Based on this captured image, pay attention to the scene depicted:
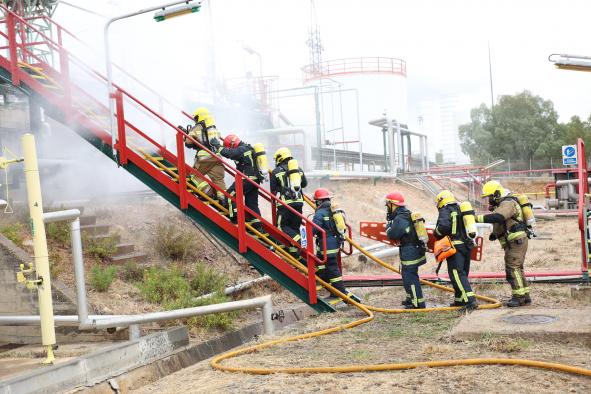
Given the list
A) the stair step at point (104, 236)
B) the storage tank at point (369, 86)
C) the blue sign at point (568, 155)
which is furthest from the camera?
the storage tank at point (369, 86)

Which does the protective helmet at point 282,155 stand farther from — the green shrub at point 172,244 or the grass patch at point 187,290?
the green shrub at point 172,244

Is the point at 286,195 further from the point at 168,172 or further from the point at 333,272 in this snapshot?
the point at 168,172

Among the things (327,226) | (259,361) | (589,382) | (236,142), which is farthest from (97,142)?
(589,382)

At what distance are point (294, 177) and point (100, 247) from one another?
323cm

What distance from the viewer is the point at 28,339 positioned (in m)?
8.31

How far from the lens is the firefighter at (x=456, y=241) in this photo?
340 inches

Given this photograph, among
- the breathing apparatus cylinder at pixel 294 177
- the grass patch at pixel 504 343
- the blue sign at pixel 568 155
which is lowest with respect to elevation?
the grass patch at pixel 504 343

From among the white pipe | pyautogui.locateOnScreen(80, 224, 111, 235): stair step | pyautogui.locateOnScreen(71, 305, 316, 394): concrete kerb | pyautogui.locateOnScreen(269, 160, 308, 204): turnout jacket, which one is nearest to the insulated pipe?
pyautogui.locateOnScreen(71, 305, 316, 394): concrete kerb

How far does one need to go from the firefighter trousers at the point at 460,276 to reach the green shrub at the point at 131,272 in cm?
467

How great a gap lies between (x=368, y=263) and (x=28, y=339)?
24.0 feet

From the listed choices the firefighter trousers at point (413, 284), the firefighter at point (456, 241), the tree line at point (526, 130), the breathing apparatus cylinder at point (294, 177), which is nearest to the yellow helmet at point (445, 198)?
the firefighter at point (456, 241)

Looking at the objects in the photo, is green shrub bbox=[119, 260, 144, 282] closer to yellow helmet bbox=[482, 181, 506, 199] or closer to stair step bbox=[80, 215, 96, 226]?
stair step bbox=[80, 215, 96, 226]

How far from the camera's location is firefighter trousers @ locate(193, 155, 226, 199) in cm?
952

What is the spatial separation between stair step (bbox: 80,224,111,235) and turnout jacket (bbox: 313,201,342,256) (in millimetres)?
3811
